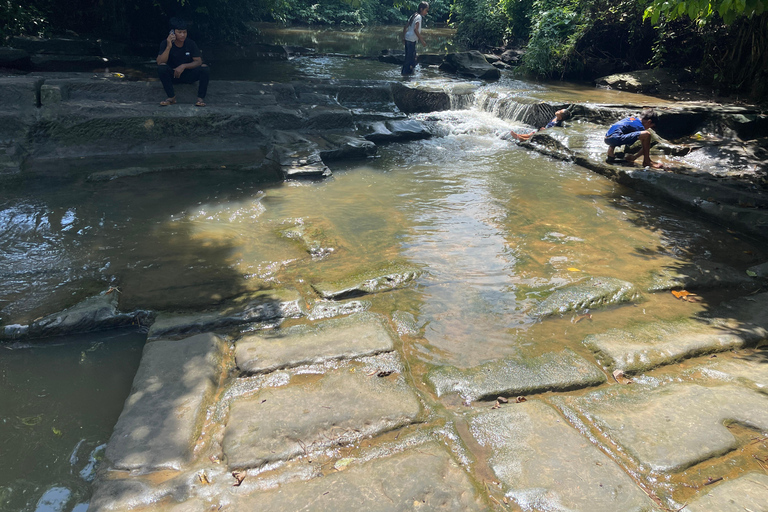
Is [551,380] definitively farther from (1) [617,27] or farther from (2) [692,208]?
(1) [617,27]

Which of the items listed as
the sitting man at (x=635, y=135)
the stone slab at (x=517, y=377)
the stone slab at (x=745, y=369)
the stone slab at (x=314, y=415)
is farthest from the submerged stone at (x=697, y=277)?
the sitting man at (x=635, y=135)

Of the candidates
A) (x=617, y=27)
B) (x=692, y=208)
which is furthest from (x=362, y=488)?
(x=617, y=27)

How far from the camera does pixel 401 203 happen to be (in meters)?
5.60

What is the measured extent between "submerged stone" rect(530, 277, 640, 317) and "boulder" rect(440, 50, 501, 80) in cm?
964

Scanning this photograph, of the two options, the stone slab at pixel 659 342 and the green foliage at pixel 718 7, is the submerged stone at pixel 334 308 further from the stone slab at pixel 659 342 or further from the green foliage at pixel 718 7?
the green foliage at pixel 718 7

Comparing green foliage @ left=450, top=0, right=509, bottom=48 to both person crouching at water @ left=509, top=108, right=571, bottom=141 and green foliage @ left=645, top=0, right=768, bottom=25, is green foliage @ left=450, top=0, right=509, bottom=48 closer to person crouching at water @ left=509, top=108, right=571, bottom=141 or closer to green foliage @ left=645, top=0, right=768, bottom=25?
person crouching at water @ left=509, top=108, right=571, bottom=141

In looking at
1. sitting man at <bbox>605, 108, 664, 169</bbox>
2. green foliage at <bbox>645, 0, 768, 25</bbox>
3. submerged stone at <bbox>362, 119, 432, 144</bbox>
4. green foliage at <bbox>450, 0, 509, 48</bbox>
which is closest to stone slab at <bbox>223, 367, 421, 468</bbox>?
green foliage at <bbox>645, 0, 768, 25</bbox>

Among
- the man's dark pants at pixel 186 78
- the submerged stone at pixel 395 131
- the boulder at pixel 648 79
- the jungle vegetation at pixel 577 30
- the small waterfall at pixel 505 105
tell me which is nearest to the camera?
the man's dark pants at pixel 186 78

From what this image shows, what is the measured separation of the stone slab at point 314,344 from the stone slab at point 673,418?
1.25m

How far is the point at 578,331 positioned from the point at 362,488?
77.2 inches

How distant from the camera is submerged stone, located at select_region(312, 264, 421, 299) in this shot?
3664mm

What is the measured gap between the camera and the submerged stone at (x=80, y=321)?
10.1 ft

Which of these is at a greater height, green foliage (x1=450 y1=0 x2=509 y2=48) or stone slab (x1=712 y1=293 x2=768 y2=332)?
green foliage (x1=450 y1=0 x2=509 y2=48)

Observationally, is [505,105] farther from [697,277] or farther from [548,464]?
[548,464]
